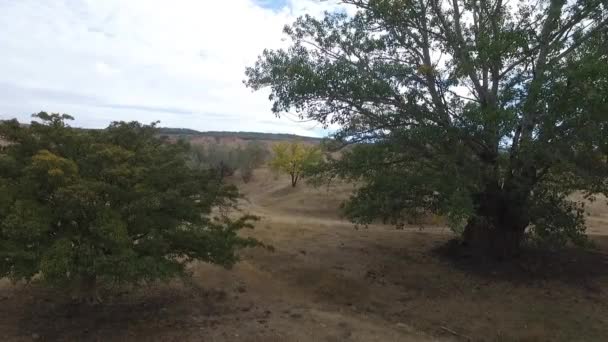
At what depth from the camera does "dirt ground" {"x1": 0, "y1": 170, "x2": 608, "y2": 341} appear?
6.20 metres

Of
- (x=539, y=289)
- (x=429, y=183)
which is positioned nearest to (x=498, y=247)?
(x=539, y=289)

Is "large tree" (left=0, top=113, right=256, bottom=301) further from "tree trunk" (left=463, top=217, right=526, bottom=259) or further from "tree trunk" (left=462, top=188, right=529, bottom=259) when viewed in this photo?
"tree trunk" (left=463, top=217, right=526, bottom=259)

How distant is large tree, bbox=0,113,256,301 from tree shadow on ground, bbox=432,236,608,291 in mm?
4791

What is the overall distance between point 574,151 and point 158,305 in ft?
20.7

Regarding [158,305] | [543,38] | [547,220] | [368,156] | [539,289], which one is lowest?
[158,305]

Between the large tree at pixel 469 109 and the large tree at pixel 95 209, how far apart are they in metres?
2.85

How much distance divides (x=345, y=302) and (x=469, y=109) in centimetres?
347

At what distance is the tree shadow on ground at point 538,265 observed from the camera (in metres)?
8.77

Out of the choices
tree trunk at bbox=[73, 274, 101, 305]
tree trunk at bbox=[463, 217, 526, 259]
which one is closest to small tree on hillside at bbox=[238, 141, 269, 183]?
tree trunk at bbox=[463, 217, 526, 259]

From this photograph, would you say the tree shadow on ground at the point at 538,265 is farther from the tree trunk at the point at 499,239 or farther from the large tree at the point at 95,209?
the large tree at the point at 95,209

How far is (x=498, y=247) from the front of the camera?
9.46 metres

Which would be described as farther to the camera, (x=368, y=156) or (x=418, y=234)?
(x=418, y=234)

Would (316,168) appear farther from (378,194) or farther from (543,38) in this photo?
(543,38)

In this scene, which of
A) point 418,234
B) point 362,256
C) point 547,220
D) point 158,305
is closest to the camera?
point 158,305
